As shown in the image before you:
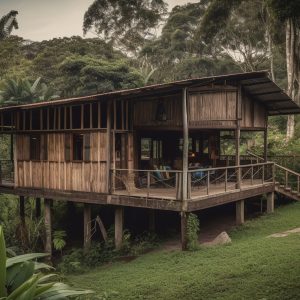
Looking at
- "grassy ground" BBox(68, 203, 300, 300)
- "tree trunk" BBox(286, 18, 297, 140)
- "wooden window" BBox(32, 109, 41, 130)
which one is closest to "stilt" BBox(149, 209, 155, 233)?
"grassy ground" BBox(68, 203, 300, 300)

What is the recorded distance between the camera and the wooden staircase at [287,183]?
2072 cm

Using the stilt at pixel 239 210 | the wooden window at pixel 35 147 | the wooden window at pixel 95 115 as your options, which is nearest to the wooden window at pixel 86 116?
the wooden window at pixel 95 115

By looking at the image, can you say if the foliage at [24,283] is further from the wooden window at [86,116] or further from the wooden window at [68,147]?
the wooden window at [68,147]

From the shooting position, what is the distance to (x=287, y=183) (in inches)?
840

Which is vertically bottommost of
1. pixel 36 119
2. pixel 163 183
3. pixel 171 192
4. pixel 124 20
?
pixel 171 192

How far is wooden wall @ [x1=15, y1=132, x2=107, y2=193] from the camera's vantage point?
16.1 m

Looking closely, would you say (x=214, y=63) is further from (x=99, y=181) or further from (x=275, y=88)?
(x=99, y=181)

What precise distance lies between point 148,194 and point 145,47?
43152 millimetres

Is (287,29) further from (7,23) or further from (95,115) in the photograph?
(7,23)

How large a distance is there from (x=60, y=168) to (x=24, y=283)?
47.8ft

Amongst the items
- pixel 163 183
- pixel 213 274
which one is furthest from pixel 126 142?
pixel 213 274

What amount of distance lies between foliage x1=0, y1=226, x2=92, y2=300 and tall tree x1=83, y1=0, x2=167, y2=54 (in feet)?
167

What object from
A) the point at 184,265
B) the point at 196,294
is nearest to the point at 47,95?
the point at 184,265

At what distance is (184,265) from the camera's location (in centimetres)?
1224
